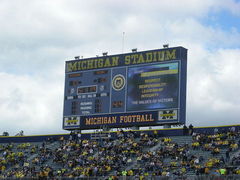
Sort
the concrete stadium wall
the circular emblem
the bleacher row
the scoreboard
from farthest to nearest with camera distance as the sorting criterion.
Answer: the circular emblem
the scoreboard
the concrete stadium wall
the bleacher row

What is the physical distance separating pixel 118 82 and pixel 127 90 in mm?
1320

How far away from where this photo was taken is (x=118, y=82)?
5522 cm

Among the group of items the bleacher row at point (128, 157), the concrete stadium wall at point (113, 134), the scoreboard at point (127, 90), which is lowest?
the bleacher row at point (128, 157)

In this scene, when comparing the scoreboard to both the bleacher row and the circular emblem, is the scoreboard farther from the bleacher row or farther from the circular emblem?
the bleacher row

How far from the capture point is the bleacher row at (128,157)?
46.2m

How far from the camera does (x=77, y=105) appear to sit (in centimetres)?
5684

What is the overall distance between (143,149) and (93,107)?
5.98 m

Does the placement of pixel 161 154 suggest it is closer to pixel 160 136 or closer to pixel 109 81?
pixel 160 136

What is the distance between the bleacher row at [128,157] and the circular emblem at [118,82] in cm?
438

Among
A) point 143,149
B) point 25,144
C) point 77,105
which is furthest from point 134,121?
point 25,144

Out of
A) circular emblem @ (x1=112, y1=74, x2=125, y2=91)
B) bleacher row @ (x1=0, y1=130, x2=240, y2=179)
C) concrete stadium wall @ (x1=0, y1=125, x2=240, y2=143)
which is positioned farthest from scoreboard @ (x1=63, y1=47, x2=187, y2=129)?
concrete stadium wall @ (x1=0, y1=125, x2=240, y2=143)

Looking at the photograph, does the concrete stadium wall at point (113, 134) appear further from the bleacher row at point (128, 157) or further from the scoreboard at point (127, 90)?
the scoreboard at point (127, 90)

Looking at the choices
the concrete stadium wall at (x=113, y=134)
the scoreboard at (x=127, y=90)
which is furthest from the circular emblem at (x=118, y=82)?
the concrete stadium wall at (x=113, y=134)

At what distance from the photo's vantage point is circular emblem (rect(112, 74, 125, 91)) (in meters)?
54.9
